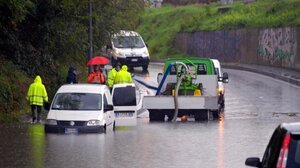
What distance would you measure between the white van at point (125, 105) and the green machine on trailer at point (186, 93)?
1.10m

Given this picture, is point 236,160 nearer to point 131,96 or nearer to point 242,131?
point 242,131

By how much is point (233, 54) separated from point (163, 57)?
37.0ft

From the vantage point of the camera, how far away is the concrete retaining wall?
5491 cm

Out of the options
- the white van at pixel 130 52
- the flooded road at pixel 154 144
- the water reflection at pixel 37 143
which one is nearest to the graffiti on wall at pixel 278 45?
the white van at pixel 130 52

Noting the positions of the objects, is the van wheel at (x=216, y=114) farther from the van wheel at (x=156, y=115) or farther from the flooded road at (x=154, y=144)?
the van wheel at (x=156, y=115)

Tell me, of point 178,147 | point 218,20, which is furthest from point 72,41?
point 218,20

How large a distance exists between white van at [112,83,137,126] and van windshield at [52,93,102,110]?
7.58 feet

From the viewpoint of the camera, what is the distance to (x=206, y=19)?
74.8m

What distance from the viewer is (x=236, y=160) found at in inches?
740

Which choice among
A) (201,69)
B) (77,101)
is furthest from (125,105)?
(201,69)

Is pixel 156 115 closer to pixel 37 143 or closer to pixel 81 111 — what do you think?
pixel 81 111

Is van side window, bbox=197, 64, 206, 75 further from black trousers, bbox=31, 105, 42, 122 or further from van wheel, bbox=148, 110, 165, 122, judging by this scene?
black trousers, bbox=31, 105, 42, 122

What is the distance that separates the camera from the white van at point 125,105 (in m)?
28.2

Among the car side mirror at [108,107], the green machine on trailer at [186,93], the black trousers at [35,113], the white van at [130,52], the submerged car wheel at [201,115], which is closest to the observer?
the car side mirror at [108,107]
